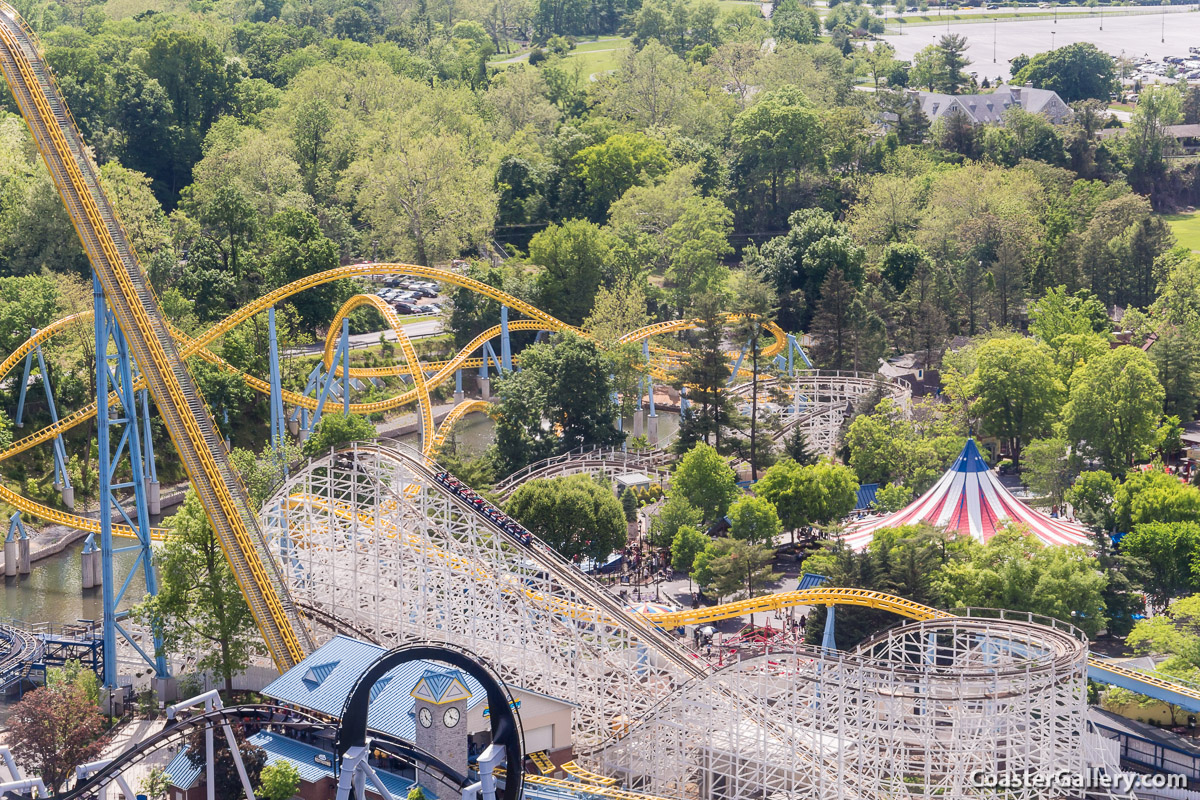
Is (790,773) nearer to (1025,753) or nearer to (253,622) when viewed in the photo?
(1025,753)

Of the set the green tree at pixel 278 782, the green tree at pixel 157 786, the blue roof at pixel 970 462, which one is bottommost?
the green tree at pixel 157 786

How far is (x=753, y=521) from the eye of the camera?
202ft

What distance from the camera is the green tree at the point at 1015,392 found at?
74.1 meters

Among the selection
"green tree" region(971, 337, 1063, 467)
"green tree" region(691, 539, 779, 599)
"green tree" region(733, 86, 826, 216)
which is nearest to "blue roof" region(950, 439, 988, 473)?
"green tree" region(691, 539, 779, 599)

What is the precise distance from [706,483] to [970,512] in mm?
10230

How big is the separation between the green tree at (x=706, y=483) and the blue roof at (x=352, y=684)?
63.9 ft

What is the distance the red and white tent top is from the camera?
193ft

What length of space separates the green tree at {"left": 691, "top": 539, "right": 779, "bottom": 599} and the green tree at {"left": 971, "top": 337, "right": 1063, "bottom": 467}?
59.8 feet

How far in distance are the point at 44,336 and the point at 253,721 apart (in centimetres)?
3156

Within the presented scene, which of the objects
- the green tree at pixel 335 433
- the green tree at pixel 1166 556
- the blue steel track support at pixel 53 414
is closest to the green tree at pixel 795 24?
the green tree at pixel 335 433

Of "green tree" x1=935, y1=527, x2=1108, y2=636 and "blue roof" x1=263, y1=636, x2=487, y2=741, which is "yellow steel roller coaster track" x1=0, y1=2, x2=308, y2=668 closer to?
"blue roof" x1=263, y1=636, x2=487, y2=741

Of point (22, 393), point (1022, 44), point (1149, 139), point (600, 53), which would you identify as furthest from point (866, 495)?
point (1022, 44)

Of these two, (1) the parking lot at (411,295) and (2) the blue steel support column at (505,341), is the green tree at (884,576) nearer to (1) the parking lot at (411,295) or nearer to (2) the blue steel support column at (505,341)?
(2) the blue steel support column at (505,341)

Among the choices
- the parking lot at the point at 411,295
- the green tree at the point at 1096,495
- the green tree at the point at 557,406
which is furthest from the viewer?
the parking lot at the point at 411,295
